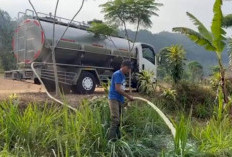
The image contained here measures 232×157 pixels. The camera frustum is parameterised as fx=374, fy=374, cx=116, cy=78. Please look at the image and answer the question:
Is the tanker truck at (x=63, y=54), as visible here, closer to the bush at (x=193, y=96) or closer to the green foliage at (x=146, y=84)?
the green foliage at (x=146, y=84)

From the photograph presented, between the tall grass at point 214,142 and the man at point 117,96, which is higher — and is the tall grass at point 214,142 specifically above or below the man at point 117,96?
below

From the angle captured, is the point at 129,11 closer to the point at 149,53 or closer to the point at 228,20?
the point at 149,53

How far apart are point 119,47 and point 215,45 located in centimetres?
692

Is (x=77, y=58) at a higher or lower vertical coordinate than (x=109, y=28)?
lower

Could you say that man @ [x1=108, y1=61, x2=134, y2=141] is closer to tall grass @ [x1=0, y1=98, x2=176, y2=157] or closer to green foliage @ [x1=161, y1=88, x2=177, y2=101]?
tall grass @ [x1=0, y1=98, x2=176, y2=157]

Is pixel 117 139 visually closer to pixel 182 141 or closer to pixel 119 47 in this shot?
pixel 182 141

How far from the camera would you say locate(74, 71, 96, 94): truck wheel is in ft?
45.5

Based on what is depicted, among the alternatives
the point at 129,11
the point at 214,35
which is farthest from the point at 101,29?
the point at 214,35

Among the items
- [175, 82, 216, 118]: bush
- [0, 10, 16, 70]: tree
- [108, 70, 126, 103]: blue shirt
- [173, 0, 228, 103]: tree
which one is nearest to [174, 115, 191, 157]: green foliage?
[108, 70, 126, 103]: blue shirt

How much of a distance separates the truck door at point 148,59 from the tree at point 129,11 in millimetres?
2639

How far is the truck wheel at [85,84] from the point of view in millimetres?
13862

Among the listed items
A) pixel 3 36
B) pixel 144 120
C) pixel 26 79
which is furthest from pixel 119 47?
pixel 3 36

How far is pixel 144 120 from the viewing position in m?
8.38

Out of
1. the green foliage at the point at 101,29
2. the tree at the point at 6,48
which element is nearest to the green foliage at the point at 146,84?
the green foliage at the point at 101,29
